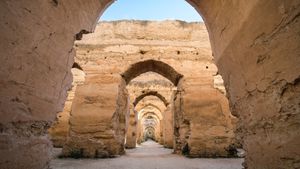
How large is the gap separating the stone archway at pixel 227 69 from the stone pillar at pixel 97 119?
3780 millimetres

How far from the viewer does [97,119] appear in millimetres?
6242

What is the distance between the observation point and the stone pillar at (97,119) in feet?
19.5

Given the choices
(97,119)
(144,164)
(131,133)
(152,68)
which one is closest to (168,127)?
(131,133)

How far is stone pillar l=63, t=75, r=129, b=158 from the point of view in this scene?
596cm

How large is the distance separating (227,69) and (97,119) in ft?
15.0

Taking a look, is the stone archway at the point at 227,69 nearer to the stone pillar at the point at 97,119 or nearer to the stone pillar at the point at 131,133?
the stone pillar at the point at 97,119

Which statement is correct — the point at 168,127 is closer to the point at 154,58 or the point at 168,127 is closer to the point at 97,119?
the point at 154,58

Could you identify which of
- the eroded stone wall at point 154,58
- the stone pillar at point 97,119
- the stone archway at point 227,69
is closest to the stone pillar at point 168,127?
the eroded stone wall at point 154,58

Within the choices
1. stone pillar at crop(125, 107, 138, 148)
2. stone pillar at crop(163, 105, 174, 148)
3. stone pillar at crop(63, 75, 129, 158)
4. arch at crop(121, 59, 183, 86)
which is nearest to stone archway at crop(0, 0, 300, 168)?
stone pillar at crop(63, 75, 129, 158)

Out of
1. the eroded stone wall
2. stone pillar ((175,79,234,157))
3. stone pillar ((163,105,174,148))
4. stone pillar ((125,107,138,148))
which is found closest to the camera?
stone pillar ((175,79,234,157))

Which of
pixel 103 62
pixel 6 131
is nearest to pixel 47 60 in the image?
pixel 6 131

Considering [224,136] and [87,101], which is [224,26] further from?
[87,101]

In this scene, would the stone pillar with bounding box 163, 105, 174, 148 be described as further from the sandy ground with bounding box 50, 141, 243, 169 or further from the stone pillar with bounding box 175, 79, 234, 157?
the sandy ground with bounding box 50, 141, 243, 169

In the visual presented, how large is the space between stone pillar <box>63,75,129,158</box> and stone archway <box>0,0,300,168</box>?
3780mm
